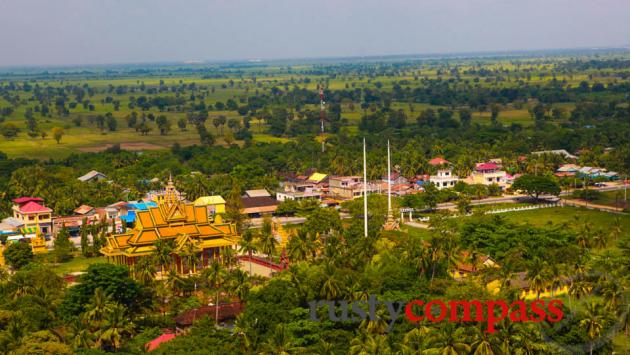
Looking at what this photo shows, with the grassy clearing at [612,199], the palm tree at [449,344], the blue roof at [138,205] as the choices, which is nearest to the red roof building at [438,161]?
the grassy clearing at [612,199]

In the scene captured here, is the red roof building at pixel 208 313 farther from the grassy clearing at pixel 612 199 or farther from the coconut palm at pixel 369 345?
the grassy clearing at pixel 612 199

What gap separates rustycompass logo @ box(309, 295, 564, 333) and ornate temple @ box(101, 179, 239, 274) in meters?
16.7

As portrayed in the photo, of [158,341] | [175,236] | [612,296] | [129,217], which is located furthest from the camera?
[129,217]

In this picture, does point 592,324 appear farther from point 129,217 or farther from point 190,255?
point 129,217

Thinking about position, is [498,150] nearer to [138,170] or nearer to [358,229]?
[138,170]

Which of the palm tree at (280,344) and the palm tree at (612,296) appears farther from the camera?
the palm tree at (612,296)

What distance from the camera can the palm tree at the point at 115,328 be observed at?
4062 centimetres

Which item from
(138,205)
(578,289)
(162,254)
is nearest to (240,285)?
(162,254)

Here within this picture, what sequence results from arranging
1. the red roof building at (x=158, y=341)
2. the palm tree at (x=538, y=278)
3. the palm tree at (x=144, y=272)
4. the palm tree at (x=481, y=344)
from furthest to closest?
the palm tree at (x=144, y=272), the palm tree at (x=538, y=278), the red roof building at (x=158, y=341), the palm tree at (x=481, y=344)

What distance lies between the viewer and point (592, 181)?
95.1 metres

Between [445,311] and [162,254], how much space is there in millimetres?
19912

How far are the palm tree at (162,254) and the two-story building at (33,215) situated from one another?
23049 mm

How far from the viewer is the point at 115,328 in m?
41.0

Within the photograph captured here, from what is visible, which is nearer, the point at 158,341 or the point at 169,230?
the point at 158,341
